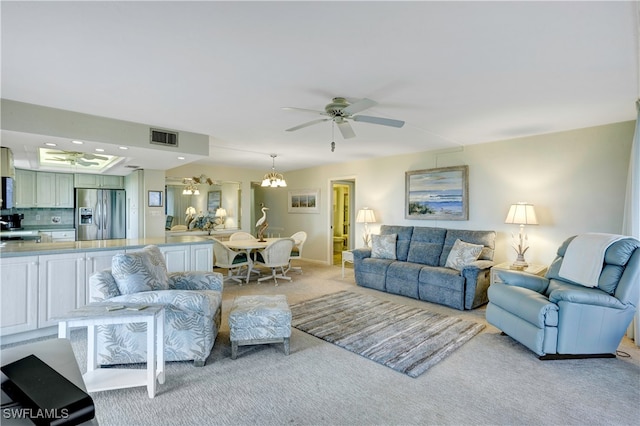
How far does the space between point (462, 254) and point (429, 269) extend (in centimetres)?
51

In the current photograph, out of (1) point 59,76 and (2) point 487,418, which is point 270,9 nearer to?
(1) point 59,76

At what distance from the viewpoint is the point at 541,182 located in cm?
432

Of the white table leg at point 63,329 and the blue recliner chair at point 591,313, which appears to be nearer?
the white table leg at point 63,329

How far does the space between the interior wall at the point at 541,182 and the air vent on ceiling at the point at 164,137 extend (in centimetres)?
384

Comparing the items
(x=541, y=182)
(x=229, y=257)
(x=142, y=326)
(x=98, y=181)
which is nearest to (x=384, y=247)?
(x=541, y=182)

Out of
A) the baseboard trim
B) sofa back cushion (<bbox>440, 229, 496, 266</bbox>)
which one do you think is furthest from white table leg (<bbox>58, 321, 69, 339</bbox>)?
sofa back cushion (<bbox>440, 229, 496, 266</bbox>)

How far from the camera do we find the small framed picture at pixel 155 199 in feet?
18.1

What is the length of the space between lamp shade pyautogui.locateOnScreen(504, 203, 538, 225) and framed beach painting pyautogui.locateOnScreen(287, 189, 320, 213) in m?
4.41

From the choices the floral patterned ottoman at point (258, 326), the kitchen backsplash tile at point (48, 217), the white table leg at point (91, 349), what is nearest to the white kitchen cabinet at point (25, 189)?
the kitchen backsplash tile at point (48, 217)

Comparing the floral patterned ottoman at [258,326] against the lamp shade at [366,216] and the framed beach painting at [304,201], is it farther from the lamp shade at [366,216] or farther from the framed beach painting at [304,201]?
the framed beach painting at [304,201]

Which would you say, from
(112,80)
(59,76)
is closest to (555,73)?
(112,80)

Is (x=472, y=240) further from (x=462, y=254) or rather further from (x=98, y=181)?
(x=98, y=181)

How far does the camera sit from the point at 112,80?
2598mm

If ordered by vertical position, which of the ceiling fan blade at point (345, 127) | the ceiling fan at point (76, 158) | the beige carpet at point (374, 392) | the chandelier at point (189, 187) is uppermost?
the ceiling fan at point (76, 158)
